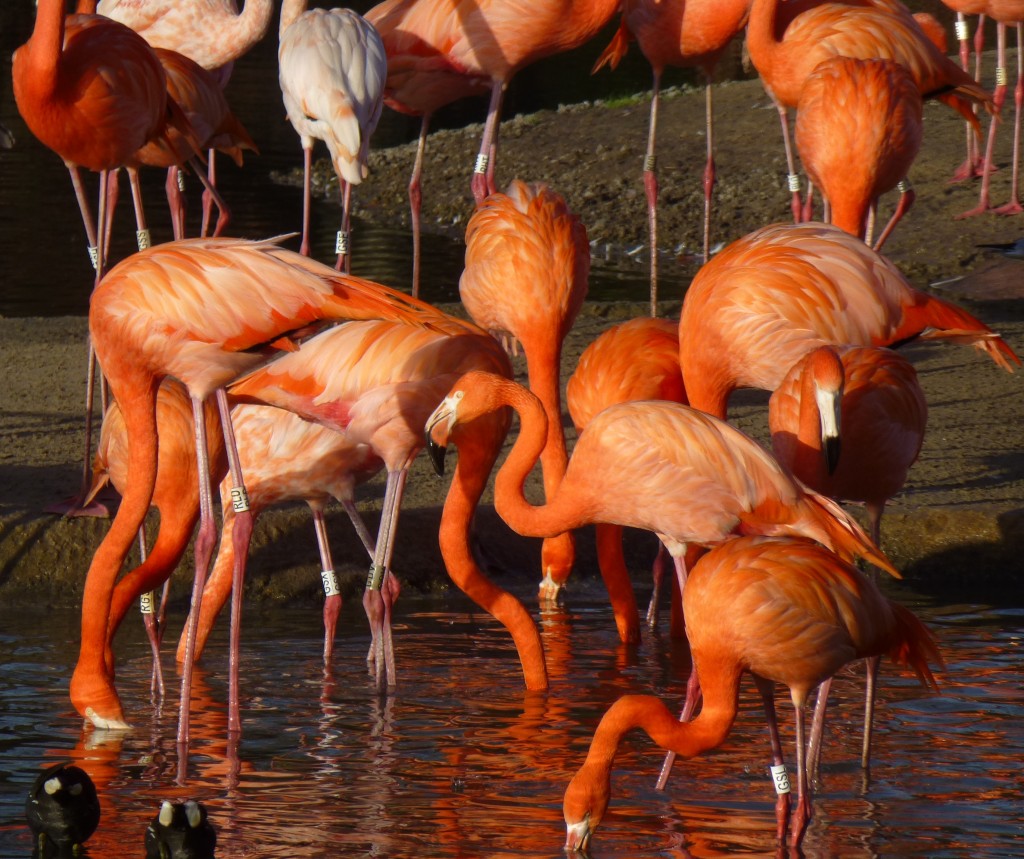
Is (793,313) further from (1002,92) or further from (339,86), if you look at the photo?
(1002,92)

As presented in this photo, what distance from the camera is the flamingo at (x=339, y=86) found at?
6531mm

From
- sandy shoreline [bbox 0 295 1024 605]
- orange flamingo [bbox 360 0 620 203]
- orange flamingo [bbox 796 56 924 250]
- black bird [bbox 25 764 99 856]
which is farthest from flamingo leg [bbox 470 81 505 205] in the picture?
black bird [bbox 25 764 99 856]

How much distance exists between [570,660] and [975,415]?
2611 millimetres

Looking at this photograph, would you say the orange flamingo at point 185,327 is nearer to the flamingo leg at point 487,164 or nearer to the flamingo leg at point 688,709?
the flamingo leg at point 688,709

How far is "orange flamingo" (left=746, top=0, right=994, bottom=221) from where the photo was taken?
7.00 meters

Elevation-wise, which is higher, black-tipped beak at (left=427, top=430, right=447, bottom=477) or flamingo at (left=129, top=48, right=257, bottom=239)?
flamingo at (left=129, top=48, right=257, bottom=239)

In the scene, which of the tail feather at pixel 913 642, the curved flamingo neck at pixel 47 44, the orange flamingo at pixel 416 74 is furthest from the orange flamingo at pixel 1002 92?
the tail feather at pixel 913 642

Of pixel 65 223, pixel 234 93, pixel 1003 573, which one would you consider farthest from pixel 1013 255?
pixel 234 93

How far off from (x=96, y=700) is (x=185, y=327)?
3.07 feet

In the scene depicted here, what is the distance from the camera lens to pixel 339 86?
6.52 meters

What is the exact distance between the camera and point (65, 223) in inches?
523

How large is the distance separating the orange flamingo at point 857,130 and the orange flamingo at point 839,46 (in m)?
0.63

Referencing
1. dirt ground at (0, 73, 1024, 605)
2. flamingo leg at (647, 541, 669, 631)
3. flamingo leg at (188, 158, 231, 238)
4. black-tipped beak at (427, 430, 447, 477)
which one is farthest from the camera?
flamingo leg at (188, 158, 231, 238)

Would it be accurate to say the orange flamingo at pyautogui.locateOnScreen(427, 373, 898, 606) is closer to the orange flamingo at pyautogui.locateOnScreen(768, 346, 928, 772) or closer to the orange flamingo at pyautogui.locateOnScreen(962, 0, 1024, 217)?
the orange flamingo at pyautogui.locateOnScreen(768, 346, 928, 772)
